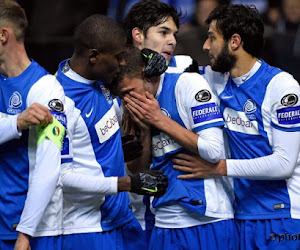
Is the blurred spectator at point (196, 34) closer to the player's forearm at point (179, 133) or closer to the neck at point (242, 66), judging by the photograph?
the neck at point (242, 66)

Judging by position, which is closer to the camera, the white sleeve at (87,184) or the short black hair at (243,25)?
the white sleeve at (87,184)

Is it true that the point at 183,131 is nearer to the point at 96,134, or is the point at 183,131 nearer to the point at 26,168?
the point at 96,134

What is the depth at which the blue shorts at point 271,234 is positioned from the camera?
414 cm

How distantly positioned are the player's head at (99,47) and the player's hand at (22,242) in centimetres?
101

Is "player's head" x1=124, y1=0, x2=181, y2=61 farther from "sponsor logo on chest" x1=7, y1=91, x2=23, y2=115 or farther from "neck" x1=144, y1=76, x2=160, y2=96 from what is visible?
"sponsor logo on chest" x1=7, y1=91, x2=23, y2=115

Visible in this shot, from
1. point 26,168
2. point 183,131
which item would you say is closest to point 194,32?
point 183,131

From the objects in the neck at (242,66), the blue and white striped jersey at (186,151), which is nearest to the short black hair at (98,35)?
the blue and white striped jersey at (186,151)

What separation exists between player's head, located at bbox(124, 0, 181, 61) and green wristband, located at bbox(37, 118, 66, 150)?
1.36 meters

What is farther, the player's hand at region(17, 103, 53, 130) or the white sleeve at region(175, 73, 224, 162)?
the white sleeve at region(175, 73, 224, 162)

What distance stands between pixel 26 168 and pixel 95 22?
3.02 ft

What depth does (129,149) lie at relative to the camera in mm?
4148

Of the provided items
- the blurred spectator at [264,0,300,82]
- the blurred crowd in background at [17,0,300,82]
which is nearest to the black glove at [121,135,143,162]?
the blurred spectator at [264,0,300,82]

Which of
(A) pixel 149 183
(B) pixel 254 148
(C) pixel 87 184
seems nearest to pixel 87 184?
(C) pixel 87 184

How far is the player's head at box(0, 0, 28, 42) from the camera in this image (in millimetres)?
3596
